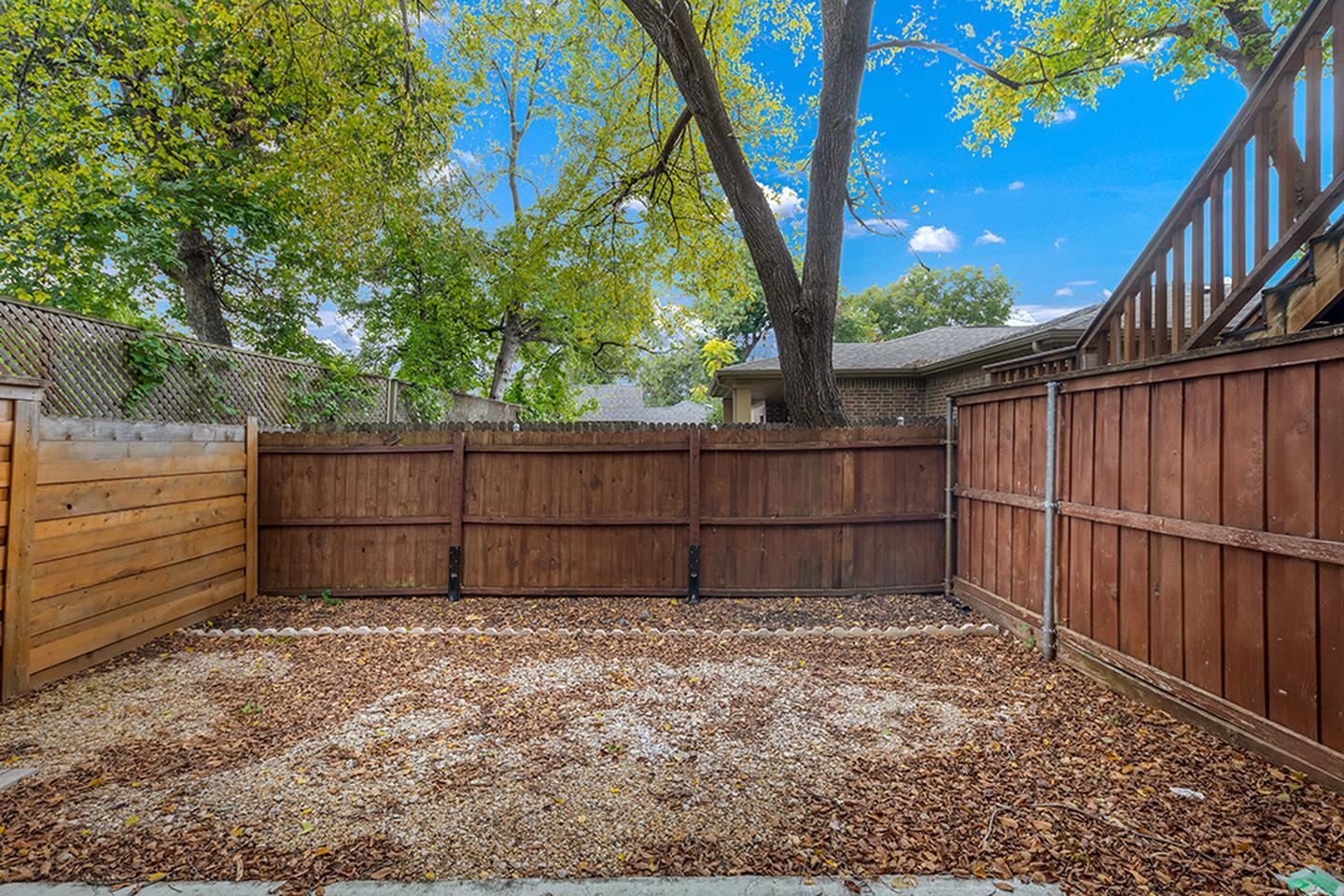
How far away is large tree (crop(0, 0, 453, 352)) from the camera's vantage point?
24.3 ft

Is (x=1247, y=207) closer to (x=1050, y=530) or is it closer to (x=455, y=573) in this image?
(x=1050, y=530)

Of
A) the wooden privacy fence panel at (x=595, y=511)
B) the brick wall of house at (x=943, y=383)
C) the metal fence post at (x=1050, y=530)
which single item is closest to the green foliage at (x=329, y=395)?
the wooden privacy fence panel at (x=595, y=511)

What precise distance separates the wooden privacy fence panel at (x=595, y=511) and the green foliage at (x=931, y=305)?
24.3 m

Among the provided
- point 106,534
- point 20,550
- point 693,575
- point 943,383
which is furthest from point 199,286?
point 943,383

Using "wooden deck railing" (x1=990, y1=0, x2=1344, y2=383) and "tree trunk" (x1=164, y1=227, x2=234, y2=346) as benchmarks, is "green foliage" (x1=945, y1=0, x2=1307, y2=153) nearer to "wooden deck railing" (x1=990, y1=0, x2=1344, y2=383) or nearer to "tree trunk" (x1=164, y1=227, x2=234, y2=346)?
"wooden deck railing" (x1=990, y1=0, x2=1344, y2=383)

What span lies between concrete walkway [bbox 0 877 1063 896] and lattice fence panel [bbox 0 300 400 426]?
430cm

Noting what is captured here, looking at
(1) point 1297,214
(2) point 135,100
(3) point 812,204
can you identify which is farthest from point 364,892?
(2) point 135,100

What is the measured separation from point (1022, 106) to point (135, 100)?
47.7 feet

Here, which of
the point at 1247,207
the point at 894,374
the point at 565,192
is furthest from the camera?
the point at 894,374

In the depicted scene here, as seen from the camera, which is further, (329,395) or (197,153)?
(197,153)

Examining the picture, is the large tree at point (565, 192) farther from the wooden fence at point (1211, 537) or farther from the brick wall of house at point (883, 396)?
the wooden fence at point (1211, 537)

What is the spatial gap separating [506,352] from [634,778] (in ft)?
42.1

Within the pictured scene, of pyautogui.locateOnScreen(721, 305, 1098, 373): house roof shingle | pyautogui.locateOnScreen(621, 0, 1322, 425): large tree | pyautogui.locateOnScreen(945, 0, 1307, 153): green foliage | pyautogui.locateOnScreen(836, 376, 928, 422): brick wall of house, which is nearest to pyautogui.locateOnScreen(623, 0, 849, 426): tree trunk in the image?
pyautogui.locateOnScreen(621, 0, 1322, 425): large tree

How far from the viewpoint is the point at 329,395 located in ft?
26.0
